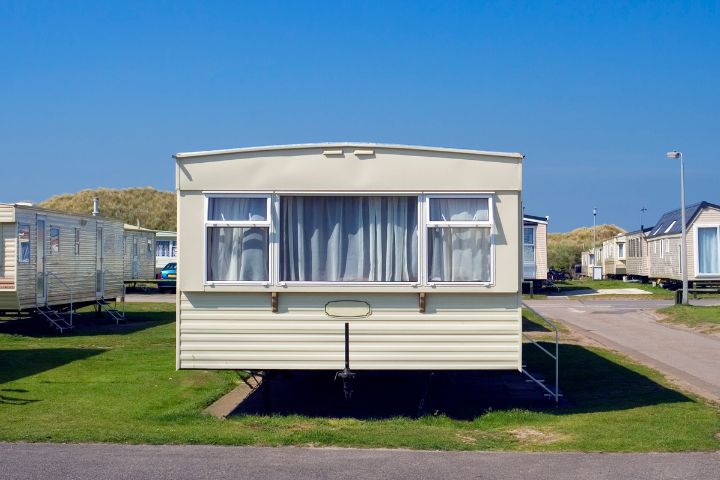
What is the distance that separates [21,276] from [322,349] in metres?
12.0

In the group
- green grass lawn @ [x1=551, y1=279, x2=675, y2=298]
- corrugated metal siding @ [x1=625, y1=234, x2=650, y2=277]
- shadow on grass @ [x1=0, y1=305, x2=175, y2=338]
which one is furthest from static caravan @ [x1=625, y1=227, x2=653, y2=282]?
shadow on grass @ [x1=0, y1=305, x2=175, y2=338]

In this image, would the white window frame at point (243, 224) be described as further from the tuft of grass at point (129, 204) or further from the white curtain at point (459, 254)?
A: the tuft of grass at point (129, 204)

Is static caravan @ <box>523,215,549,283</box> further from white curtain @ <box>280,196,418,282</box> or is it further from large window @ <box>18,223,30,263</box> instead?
white curtain @ <box>280,196,418,282</box>

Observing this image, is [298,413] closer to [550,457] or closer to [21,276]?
[550,457]

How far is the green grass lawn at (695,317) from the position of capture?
877 inches

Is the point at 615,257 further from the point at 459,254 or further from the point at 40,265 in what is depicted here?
the point at 459,254

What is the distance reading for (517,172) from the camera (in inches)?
400

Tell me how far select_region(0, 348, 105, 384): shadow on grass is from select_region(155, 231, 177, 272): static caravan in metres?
27.3

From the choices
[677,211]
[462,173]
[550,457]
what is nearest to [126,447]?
[550,457]

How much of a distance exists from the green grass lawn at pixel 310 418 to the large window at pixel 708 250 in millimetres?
22820

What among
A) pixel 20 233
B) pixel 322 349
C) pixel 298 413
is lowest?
pixel 298 413

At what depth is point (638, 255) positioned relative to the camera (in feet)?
161

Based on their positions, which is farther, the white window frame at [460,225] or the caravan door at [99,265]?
the caravan door at [99,265]

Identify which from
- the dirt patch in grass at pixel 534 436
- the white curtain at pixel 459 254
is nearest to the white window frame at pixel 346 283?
the white curtain at pixel 459 254
